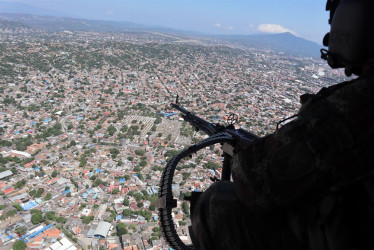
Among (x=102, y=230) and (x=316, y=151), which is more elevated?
(x=316, y=151)

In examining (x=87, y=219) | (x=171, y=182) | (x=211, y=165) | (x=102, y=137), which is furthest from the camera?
(x=102, y=137)

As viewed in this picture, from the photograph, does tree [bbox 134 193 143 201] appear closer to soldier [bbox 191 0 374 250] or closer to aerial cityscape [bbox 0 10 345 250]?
aerial cityscape [bbox 0 10 345 250]

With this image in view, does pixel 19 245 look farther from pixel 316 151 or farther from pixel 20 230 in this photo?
pixel 316 151

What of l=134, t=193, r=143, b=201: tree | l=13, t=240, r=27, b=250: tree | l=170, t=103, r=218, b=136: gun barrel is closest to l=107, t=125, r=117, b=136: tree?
l=134, t=193, r=143, b=201: tree

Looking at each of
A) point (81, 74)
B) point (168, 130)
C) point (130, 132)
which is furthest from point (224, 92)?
point (81, 74)

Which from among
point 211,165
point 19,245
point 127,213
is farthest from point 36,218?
point 211,165

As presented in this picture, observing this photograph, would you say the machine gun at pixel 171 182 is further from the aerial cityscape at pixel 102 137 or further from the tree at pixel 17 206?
the tree at pixel 17 206
